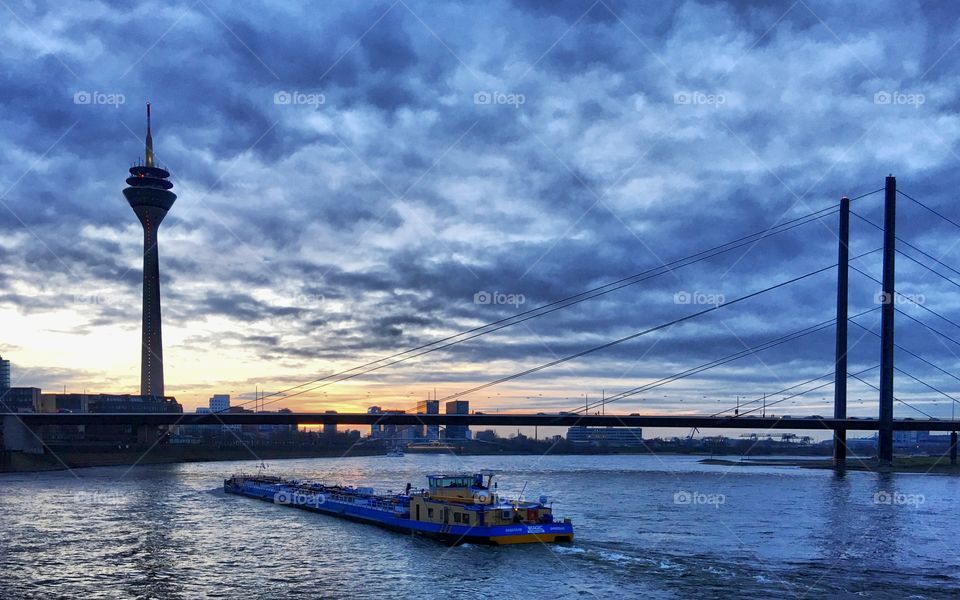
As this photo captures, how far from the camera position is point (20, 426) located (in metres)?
131

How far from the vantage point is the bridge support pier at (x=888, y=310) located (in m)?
105

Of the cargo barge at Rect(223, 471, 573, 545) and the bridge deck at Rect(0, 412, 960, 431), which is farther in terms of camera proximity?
the bridge deck at Rect(0, 412, 960, 431)

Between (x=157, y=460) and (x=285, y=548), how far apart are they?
129697mm

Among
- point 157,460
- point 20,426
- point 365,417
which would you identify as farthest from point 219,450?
point 365,417

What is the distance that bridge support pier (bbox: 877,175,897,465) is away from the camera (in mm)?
104812

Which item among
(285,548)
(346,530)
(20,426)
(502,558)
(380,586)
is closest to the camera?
(380,586)

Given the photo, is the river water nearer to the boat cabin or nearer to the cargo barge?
the cargo barge

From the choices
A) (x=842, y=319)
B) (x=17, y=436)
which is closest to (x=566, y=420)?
(x=842, y=319)

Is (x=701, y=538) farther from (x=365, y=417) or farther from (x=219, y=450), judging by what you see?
(x=219, y=450)

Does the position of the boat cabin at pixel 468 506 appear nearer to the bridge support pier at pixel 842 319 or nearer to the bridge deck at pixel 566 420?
the bridge deck at pixel 566 420

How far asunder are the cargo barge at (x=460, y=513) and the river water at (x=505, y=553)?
92cm

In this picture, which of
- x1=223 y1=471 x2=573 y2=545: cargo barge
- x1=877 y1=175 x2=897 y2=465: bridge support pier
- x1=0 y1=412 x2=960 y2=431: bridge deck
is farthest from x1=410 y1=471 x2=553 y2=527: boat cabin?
x1=877 y1=175 x2=897 y2=465: bridge support pier

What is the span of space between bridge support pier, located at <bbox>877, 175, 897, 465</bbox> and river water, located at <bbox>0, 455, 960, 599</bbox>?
36.9 m

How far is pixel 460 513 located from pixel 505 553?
5151mm
